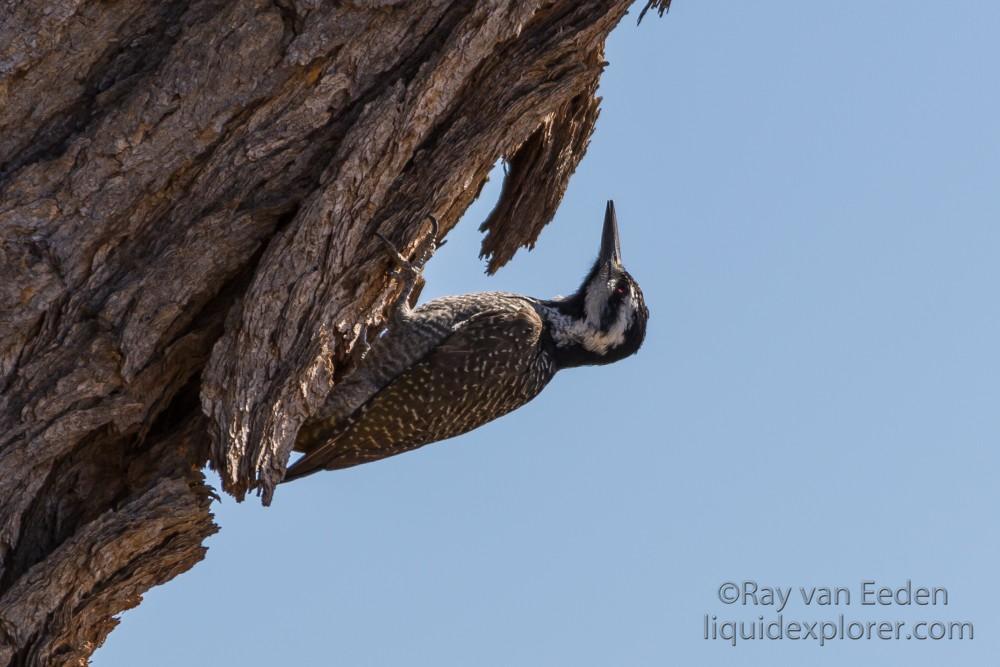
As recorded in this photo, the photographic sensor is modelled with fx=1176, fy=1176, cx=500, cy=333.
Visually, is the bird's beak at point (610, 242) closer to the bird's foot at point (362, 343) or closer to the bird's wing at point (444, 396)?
the bird's wing at point (444, 396)

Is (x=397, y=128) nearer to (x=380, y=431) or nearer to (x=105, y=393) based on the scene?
(x=105, y=393)

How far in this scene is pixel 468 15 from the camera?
3.33m

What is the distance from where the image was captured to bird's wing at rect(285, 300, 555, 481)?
4.56m

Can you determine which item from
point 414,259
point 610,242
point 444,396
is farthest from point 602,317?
point 414,259

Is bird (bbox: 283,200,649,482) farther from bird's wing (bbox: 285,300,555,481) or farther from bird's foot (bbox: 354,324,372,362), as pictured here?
bird's foot (bbox: 354,324,372,362)

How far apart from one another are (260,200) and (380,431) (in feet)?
5.19

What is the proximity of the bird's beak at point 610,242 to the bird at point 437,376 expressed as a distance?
1.04 feet

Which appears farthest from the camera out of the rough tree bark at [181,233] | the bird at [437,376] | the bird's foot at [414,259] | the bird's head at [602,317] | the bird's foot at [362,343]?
the bird's head at [602,317]

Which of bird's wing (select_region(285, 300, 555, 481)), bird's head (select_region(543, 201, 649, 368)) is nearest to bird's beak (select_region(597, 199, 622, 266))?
bird's head (select_region(543, 201, 649, 368))

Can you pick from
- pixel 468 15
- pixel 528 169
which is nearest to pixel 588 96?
pixel 528 169

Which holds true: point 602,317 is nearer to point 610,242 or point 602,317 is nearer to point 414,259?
point 610,242

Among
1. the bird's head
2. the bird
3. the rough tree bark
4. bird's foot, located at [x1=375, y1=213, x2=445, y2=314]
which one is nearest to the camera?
the rough tree bark

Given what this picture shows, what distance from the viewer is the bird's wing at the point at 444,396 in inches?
179

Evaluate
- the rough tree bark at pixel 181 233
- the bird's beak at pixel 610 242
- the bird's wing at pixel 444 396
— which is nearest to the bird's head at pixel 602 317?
the bird's beak at pixel 610 242
